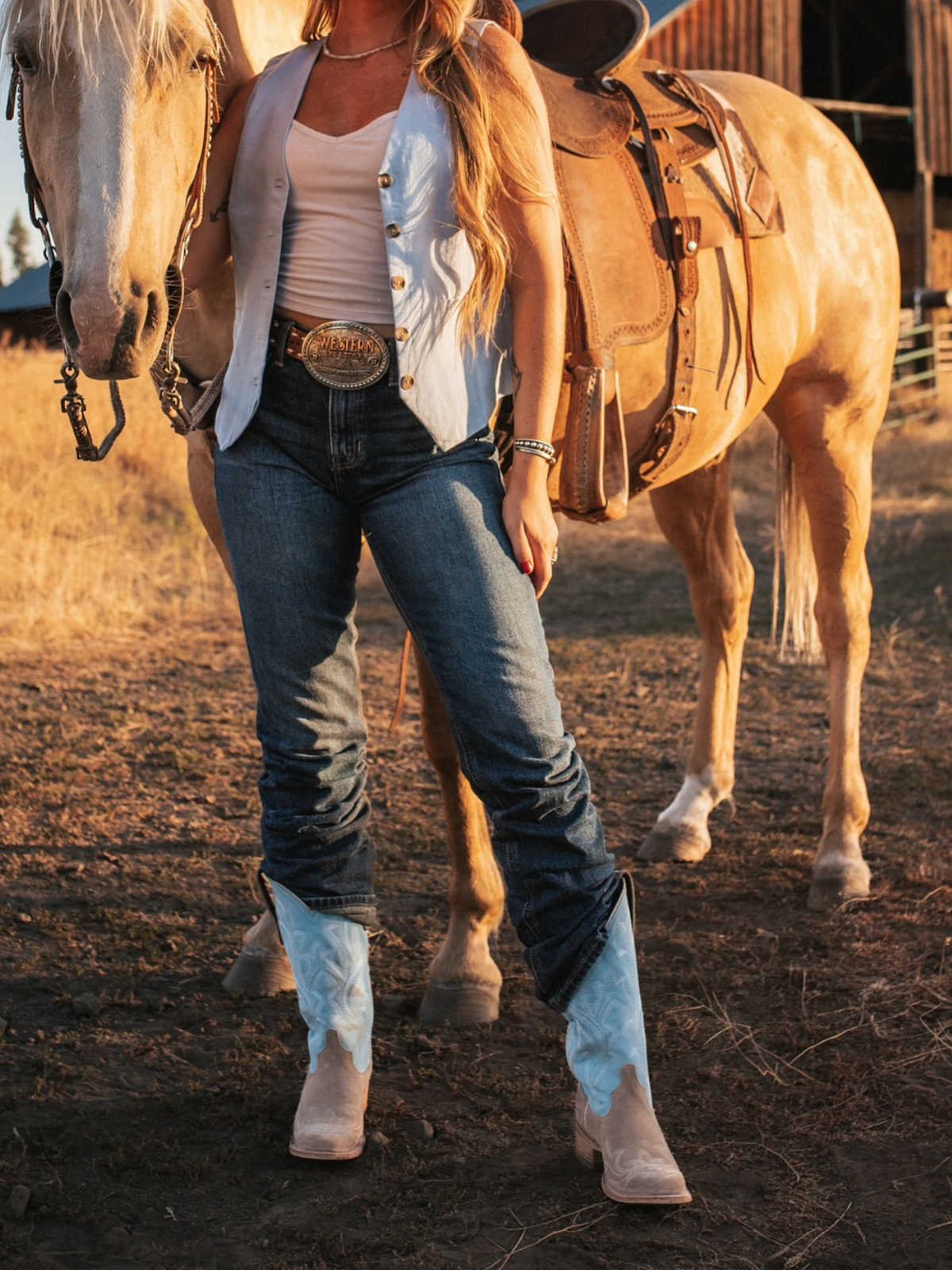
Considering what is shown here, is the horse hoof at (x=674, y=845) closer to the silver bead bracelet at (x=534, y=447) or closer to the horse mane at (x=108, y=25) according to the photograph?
the silver bead bracelet at (x=534, y=447)

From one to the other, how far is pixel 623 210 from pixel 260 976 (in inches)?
75.1

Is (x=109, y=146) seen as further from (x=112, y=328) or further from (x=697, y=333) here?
(x=697, y=333)

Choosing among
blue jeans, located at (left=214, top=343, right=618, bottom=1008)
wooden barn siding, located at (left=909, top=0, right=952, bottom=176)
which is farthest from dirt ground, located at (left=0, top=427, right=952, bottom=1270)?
wooden barn siding, located at (left=909, top=0, right=952, bottom=176)

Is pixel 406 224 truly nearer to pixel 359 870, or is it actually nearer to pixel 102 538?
pixel 359 870

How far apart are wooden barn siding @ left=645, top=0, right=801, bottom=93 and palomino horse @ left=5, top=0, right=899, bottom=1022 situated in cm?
1078

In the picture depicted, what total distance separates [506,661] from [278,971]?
1268mm

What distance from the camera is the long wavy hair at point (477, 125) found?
1.74m

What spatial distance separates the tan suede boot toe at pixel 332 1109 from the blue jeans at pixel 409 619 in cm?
39

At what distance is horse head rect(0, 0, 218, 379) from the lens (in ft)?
5.41

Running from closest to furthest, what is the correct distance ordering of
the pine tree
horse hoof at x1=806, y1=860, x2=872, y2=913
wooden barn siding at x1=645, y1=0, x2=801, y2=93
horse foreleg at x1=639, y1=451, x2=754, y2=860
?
horse hoof at x1=806, y1=860, x2=872, y2=913
horse foreleg at x1=639, y1=451, x2=754, y2=860
wooden barn siding at x1=645, y1=0, x2=801, y2=93
the pine tree

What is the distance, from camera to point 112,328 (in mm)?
1651

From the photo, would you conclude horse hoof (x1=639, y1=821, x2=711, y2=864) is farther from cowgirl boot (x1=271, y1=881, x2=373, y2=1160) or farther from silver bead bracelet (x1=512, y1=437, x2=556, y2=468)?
silver bead bracelet (x1=512, y1=437, x2=556, y2=468)

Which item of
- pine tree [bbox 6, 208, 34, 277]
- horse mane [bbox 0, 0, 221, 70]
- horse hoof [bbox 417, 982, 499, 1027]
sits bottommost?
pine tree [bbox 6, 208, 34, 277]

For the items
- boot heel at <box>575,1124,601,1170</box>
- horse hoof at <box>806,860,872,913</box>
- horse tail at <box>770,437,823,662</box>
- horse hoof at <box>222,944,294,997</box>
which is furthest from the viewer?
horse tail at <box>770,437,823,662</box>
